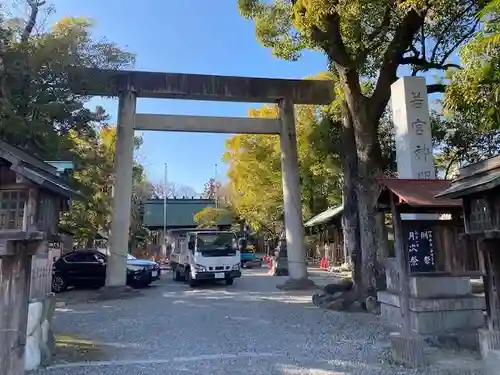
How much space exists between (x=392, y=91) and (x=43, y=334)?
872cm

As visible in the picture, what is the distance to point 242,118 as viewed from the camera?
619 inches

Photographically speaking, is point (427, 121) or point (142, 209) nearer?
point (427, 121)

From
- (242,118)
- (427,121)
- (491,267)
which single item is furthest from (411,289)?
(242,118)

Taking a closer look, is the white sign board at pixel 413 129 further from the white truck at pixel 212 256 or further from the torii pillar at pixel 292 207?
the white truck at pixel 212 256

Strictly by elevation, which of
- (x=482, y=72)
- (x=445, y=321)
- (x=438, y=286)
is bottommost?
(x=445, y=321)

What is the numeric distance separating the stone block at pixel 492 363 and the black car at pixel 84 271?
13289 mm

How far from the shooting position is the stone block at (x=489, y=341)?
5250 mm

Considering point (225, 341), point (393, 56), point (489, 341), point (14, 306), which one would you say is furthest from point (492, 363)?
point (393, 56)

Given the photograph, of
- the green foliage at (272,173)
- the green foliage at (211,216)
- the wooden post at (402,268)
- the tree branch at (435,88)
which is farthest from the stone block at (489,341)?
the green foliage at (211,216)

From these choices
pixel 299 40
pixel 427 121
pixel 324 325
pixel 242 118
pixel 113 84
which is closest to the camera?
pixel 324 325

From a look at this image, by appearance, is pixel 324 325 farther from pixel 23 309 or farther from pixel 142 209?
pixel 142 209

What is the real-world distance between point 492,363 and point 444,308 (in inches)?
79.5

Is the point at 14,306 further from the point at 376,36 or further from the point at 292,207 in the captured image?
the point at 292,207

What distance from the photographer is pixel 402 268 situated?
6.82m
